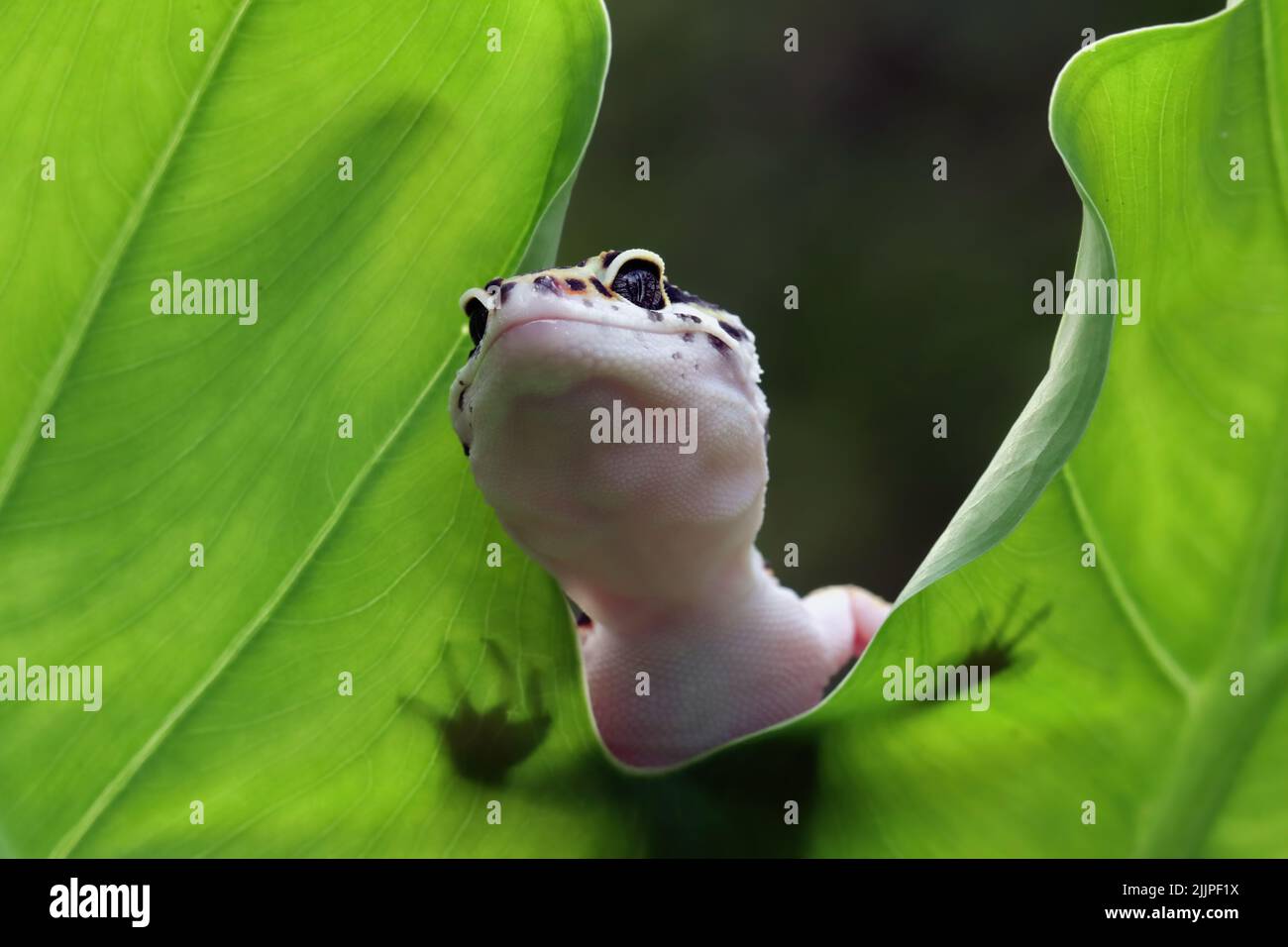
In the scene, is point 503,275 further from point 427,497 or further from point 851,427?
point 851,427

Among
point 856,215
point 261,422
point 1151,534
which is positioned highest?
point 856,215

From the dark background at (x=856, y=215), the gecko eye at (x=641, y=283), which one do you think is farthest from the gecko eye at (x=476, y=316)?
the dark background at (x=856, y=215)

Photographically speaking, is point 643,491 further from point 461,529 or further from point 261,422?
point 261,422


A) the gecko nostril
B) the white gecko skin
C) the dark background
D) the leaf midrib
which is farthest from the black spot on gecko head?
the dark background

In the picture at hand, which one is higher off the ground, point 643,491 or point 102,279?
point 102,279

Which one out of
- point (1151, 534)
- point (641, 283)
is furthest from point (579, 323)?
point (1151, 534)

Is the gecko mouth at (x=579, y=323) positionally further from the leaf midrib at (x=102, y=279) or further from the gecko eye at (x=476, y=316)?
the leaf midrib at (x=102, y=279)
